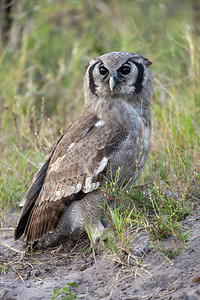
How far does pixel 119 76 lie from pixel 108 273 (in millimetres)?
1576

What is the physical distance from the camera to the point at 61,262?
12.0 ft

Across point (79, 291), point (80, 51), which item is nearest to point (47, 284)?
point (79, 291)

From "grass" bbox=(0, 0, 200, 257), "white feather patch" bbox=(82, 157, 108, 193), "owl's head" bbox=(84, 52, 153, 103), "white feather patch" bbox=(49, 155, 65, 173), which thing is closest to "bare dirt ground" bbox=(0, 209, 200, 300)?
"grass" bbox=(0, 0, 200, 257)

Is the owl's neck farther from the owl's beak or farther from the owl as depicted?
the owl's beak

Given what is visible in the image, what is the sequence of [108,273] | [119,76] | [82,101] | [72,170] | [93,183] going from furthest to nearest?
[82,101]
[119,76]
[72,170]
[93,183]
[108,273]

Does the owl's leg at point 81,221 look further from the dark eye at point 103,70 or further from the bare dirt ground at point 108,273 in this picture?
the dark eye at point 103,70

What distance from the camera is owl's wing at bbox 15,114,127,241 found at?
11.8 feet

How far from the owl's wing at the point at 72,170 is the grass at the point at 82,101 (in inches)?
8.5

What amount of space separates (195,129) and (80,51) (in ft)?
10.3

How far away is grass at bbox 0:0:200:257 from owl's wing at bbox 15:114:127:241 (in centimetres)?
22

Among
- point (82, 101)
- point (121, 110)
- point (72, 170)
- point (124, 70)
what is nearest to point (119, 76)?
point (124, 70)

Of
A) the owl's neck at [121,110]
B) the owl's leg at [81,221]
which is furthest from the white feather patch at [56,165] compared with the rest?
the owl's neck at [121,110]

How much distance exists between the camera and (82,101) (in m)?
6.10

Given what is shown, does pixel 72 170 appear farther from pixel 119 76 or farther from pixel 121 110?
pixel 119 76
